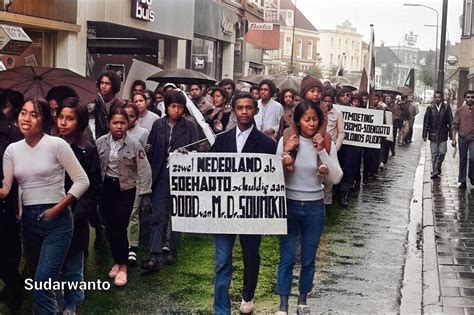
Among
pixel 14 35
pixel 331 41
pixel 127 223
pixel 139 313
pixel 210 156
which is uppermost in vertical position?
pixel 331 41

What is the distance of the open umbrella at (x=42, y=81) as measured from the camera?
7832 mm

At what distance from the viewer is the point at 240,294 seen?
7.04 meters

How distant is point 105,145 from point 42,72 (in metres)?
1.42

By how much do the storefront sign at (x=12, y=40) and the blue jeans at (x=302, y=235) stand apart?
7.64 meters

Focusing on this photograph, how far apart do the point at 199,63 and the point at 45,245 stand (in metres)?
23.1

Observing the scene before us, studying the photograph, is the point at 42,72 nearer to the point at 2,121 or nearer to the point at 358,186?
the point at 2,121

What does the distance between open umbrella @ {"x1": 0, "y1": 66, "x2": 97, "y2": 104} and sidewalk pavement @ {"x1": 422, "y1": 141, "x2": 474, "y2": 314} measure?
155 inches

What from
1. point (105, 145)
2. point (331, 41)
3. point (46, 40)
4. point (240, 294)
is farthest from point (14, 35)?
point (331, 41)

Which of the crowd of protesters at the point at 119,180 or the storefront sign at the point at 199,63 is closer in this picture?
the crowd of protesters at the point at 119,180

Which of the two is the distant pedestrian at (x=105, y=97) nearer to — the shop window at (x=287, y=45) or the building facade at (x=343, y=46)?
the shop window at (x=287, y=45)

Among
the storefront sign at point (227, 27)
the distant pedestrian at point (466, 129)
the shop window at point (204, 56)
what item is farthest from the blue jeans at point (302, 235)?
the storefront sign at point (227, 27)

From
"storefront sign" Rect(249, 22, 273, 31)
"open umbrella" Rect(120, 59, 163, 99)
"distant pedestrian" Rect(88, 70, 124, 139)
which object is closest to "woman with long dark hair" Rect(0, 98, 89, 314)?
"distant pedestrian" Rect(88, 70, 124, 139)

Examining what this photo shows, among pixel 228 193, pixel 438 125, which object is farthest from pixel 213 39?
pixel 228 193

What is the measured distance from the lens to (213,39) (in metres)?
29.5
